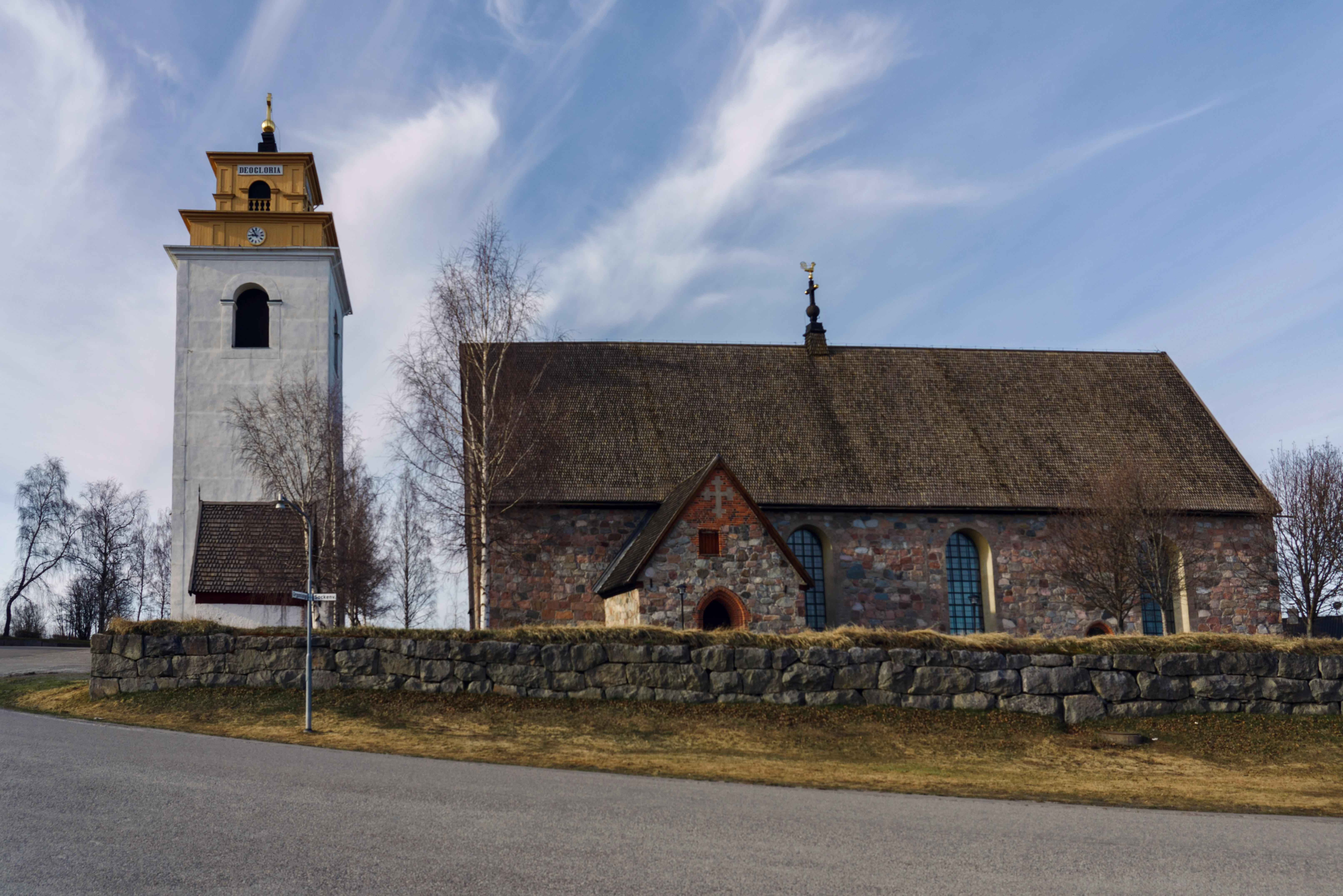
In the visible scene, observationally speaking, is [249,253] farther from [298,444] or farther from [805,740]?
[805,740]

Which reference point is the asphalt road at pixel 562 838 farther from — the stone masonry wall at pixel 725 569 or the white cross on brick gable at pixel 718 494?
the white cross on brick gable at pixel 718 494

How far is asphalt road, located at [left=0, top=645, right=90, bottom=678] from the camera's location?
2562 cm

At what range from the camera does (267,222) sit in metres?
32.0

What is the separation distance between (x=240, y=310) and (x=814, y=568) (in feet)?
65.3

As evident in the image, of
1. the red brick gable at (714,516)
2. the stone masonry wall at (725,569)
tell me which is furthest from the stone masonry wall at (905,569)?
the stone masonry wall at (725,569)

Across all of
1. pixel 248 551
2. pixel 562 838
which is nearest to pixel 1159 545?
pixel 562 838

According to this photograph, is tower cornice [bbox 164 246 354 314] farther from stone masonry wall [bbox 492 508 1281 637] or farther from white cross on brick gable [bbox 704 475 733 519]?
white cross on brick gable [bbox 704 475 733 519]

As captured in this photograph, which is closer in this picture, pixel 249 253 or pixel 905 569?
pixel 905 569

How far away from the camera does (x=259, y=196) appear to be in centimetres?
3238

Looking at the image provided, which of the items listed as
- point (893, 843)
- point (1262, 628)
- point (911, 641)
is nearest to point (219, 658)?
point (911, 641)

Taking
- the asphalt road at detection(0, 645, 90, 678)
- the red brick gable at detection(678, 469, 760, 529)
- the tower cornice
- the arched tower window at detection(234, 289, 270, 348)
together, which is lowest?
the asphalt road at detection(0, 645, 90, 678)

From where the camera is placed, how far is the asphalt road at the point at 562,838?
738 cm

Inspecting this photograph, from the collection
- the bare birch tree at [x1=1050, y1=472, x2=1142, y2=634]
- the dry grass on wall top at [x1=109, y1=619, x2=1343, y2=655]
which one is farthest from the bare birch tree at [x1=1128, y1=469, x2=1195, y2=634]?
the dry grass on wall top at [x1=109, y1=619, x2=1343, y2=655]

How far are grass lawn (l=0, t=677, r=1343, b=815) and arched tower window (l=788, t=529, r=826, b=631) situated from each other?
8.14 meters
